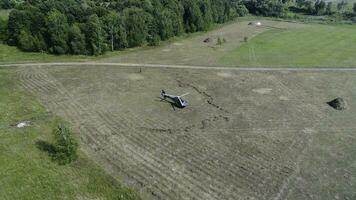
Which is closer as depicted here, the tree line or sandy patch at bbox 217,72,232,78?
sandy patch at bbox 217,72,232,78

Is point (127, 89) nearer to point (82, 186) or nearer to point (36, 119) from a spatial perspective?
point (36, 119)

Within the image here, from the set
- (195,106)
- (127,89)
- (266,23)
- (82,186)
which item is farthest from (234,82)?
(266,23)

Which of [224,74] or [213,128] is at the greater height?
[224,74]

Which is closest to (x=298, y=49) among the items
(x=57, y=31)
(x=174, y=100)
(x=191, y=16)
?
(x=191, y=16)

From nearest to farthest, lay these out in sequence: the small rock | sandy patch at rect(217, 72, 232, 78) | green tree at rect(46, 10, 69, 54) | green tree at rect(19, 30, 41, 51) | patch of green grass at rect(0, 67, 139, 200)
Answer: patch of green grass at rect(0, 67, 139, 200)
the small rock
sandy patch at rect(217, 72, 232, 78)
green tree at rect(46, 10, 69, 54)
green tree at rect(19, 30, 41, 51)

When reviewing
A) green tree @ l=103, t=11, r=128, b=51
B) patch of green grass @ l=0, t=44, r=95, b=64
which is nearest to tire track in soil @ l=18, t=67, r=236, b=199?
patch of green grass @ l=0, t=44, r=95, b=64

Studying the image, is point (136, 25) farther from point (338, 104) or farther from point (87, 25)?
point (338, 104)

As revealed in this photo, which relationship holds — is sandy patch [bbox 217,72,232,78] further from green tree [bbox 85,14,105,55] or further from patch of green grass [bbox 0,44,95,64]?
patch of green grass [bbox 0,44,95,64]
